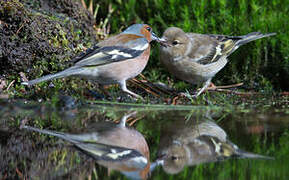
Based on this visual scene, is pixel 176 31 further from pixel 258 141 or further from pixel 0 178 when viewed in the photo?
pixel 0 178

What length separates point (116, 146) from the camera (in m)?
2.83

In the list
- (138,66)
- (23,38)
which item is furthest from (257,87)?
(23,38)

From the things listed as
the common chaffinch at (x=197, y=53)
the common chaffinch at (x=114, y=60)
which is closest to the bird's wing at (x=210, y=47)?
the common chaffinch at (x=197, y=53)

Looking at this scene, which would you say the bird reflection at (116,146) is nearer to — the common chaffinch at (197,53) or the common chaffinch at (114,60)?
the common chaffinch at (114,60)

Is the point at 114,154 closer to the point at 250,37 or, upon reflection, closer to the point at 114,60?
the point at 114,60

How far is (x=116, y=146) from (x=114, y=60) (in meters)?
2.35

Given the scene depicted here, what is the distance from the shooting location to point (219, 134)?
322 cm

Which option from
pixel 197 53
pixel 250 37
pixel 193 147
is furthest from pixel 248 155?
pixel 250 37

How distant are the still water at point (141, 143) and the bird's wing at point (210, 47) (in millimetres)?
1736

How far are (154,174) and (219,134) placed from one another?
42.4 inches

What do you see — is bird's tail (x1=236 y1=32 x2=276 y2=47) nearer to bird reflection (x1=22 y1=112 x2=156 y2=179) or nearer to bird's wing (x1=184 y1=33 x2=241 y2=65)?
bird's wing (x1=184 y1=33 x2=241 y2=65)

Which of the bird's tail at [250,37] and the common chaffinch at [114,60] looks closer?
the common chaffinch at [114,60]

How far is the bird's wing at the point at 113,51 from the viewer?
4828 millimetres

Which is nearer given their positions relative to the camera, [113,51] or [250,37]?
[113,51]
